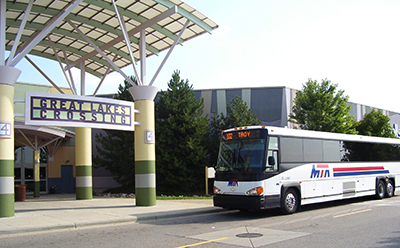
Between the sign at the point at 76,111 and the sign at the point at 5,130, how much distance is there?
78 centimetres

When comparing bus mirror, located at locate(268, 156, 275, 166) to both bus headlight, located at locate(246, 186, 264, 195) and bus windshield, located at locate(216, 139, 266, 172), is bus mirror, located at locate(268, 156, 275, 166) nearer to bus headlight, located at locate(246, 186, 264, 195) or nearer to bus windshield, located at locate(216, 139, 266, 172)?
bus windshield, located at locate(216, 139, 266, 172)

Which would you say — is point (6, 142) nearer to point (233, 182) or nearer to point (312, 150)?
point (233, 182)

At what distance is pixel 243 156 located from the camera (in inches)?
518

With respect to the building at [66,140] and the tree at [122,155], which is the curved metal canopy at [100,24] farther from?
the tree at [122,155]

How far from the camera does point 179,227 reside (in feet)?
36.7

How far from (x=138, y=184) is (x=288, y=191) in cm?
632

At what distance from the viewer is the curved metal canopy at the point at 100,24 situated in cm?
1647

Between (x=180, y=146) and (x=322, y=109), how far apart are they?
38.3 feet

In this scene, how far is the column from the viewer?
16062 mm

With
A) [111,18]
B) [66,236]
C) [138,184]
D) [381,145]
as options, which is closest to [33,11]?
[111,18]

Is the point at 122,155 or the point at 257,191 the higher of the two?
the point at 122,155

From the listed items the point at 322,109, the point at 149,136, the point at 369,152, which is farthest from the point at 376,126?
the point at 149,136

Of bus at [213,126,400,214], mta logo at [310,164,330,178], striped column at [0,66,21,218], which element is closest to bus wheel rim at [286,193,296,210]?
bus at [213,126,400,214]

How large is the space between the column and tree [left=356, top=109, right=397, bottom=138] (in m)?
24.9
